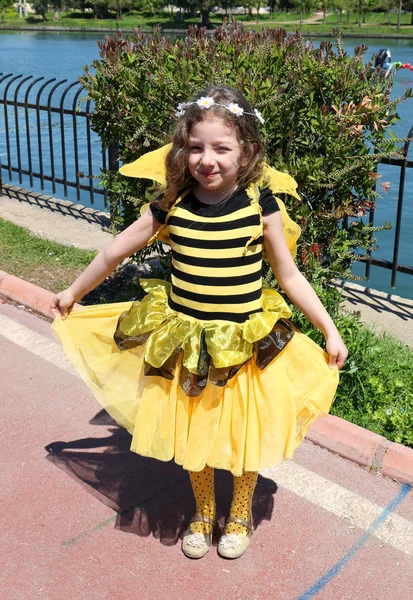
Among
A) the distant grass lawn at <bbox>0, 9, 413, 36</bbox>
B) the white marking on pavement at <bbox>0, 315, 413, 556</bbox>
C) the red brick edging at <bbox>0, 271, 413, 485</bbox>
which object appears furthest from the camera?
the distant grass lawn at <bbox>0, 9, 413, 36</bbox>

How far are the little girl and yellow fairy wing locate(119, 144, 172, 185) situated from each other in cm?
16

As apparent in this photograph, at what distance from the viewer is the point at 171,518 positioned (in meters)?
3.02

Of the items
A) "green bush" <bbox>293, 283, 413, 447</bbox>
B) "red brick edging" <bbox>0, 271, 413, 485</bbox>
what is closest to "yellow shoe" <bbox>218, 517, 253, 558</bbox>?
"red brick edging" <bbox>0, 271, 413, 485</bbox>

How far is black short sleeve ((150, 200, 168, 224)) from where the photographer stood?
8.82ft

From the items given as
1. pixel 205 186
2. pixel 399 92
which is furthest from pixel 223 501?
pixel 399 92

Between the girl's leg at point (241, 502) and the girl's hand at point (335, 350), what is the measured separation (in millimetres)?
544

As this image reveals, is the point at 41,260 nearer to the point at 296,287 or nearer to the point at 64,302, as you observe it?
the point at 64,302

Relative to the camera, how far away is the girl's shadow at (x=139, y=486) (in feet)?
9.85

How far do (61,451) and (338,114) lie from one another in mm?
2458

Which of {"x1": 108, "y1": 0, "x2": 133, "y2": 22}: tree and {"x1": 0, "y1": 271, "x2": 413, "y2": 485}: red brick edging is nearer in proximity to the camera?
{"x1": 0, "y1": 271, "x2": 413, "y2": 485}: red brick edging

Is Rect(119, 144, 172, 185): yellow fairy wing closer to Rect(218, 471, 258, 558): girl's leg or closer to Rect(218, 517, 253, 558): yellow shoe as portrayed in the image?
Rect(218, 471, 258, 558): girl's leg

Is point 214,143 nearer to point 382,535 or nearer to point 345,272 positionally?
point 382,535

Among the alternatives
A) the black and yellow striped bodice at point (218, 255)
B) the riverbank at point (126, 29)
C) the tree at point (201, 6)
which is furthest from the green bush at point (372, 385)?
the tree at point (201, 6)

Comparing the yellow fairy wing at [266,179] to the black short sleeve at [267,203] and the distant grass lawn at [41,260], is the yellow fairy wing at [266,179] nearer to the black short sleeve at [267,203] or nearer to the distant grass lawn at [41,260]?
the black short sleeve at [267,203]
